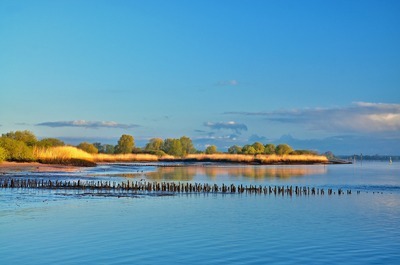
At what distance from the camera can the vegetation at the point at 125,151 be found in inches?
3006

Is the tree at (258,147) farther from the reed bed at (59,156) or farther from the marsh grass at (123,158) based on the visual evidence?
the reed bed at (59,156)

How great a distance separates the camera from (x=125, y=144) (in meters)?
147

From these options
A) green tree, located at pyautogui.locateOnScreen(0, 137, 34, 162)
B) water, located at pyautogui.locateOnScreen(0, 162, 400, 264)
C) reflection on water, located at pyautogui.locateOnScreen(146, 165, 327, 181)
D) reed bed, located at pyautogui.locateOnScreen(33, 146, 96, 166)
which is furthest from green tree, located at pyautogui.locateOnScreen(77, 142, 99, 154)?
water, located at pyautogui.locateOnScreen(0, 162, 400, 264)

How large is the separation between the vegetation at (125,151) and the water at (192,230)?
43.4 m

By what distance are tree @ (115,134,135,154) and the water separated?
112m

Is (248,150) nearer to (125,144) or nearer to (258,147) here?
(258,147)

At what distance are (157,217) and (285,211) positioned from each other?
25.7ft

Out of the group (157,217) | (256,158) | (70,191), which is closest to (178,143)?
(256,158)

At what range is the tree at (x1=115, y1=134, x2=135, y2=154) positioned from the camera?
146738 millimetres

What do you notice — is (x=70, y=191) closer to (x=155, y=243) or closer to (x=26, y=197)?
(x=26, y=197)

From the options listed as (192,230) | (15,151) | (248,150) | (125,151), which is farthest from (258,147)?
(192,230)

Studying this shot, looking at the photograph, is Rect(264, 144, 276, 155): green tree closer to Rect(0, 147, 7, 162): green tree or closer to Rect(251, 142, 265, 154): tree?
Rect(251, 142, 265, 154): tree

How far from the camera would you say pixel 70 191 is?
37.7 m

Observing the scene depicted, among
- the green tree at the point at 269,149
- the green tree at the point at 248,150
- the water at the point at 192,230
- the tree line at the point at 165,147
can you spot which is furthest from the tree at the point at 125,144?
the water at the point at 192,230
